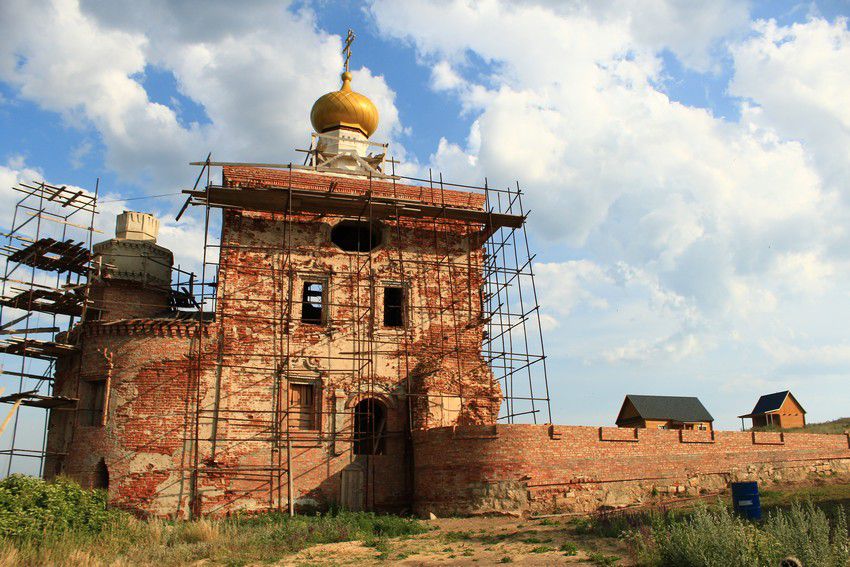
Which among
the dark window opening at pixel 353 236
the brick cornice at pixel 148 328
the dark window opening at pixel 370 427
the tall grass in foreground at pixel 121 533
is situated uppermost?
the dark window opening at pixel 353 236

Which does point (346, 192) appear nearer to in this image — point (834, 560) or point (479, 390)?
point (479, 390)

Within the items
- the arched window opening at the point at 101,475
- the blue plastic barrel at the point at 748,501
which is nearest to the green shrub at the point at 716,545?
the blue plastic barrel at the point at 748,501

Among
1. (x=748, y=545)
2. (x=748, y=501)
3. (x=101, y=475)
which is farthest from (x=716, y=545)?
(x=101, y=475)

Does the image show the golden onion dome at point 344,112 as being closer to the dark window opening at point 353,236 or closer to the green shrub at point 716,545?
the dark window opening at point 353,236

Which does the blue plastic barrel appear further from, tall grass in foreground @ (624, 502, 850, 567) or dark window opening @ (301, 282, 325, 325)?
dark window opening @ (301, 282, 325, 325)

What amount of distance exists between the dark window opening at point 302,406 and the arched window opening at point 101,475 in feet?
15.2

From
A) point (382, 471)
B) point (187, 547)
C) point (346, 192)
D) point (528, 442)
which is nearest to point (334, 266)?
point (346, 192)

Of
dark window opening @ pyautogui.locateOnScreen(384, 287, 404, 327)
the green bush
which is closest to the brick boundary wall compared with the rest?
dark window opening @ pyautogui.locateOnScreen(384, 287, 404, 327)

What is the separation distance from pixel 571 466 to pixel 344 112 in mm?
14894

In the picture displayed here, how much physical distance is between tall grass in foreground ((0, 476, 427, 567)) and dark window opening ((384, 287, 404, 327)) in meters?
6.45

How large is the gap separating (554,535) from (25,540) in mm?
9606

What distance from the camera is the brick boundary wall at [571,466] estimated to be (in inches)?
678

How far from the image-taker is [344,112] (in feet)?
86.9

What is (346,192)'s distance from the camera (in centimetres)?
2212
